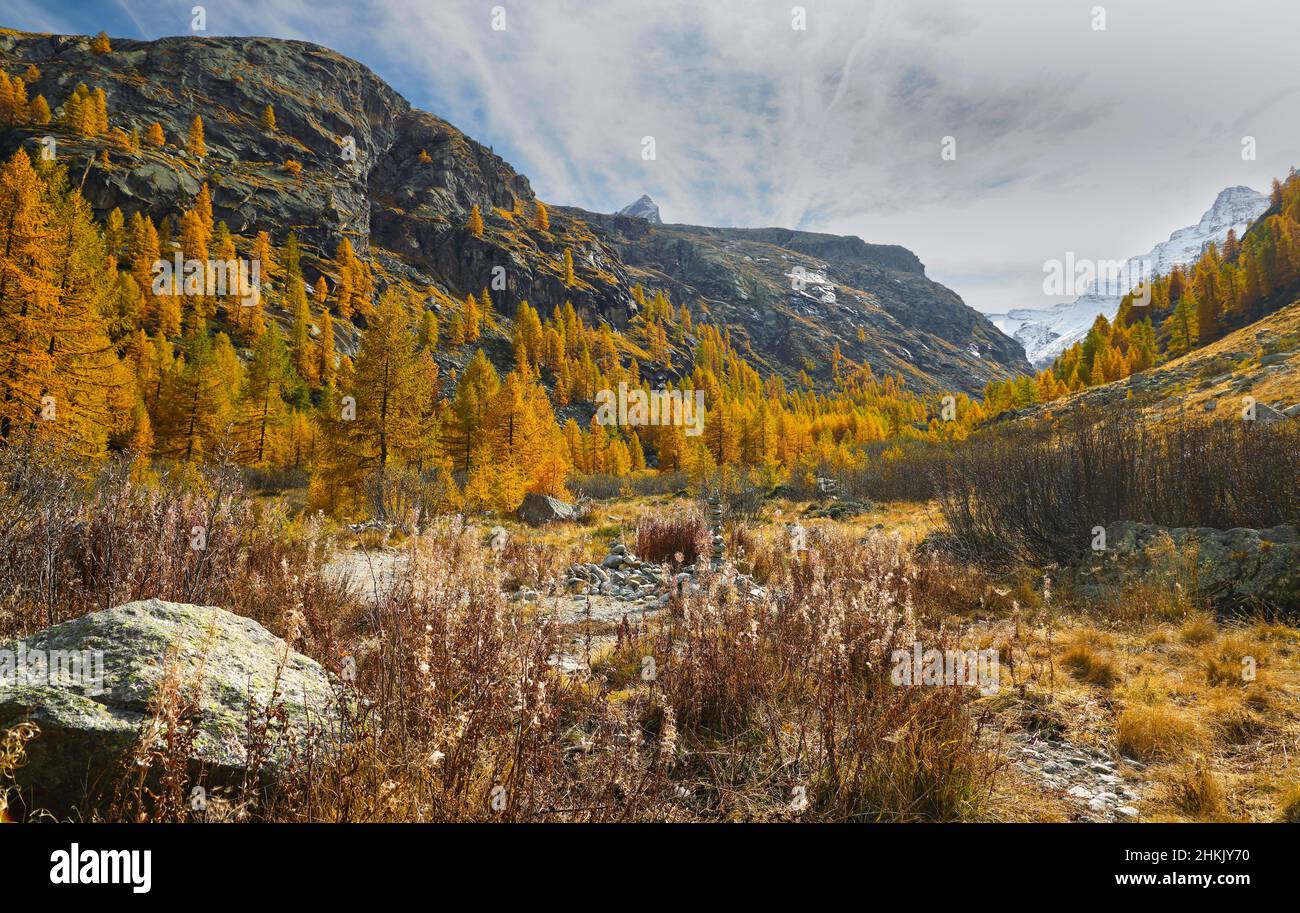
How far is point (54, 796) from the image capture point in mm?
1840

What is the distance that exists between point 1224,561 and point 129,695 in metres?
10.2

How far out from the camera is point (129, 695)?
208 centimetres

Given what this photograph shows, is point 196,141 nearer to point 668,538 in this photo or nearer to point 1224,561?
point 668,538

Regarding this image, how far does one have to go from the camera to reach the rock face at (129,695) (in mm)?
1860

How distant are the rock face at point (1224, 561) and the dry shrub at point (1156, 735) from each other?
383 centimetres

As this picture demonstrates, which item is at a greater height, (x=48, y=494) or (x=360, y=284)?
(x=360, y=284)

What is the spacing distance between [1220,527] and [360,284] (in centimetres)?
9110

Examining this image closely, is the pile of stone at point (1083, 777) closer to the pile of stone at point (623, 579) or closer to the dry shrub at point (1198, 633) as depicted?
the dry shrub at point (1198, 633)

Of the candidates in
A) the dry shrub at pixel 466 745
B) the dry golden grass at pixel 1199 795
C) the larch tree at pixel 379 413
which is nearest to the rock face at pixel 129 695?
the dry shrub at pixel 466 745

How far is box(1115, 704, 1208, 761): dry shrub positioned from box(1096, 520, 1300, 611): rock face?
3.83 metres

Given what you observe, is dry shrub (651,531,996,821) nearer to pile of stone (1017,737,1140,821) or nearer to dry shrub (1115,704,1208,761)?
pile of stone (1017,737,1140,821)

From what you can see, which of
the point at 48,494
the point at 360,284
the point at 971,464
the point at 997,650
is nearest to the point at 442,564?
the point at 48,494
